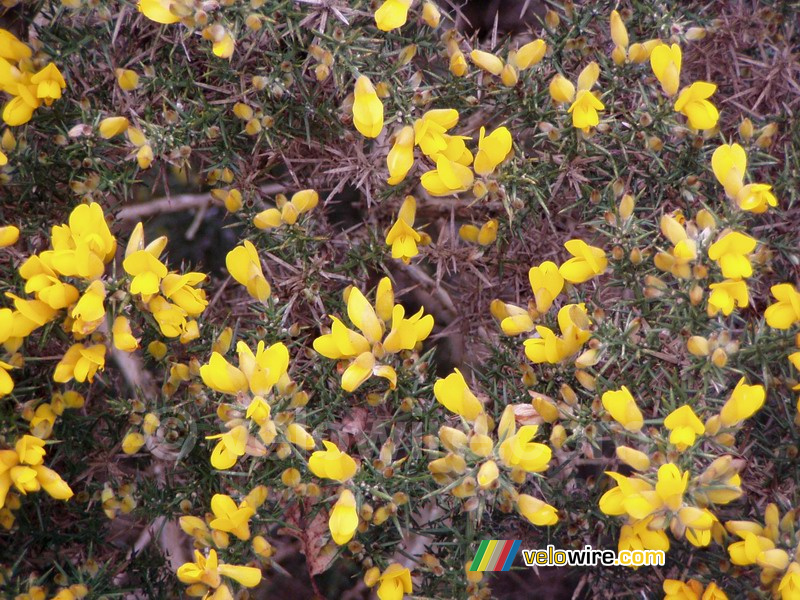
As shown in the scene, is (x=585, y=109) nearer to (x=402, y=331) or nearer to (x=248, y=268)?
(x=402, y=331)

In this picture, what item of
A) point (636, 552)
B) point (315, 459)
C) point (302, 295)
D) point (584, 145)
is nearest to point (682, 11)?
point (584, 145)

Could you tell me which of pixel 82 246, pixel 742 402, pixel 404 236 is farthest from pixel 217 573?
pixel 742 402

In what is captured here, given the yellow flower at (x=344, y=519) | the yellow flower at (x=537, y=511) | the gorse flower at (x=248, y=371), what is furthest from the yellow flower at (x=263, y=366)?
the yellow flower at (x=537, y=511)

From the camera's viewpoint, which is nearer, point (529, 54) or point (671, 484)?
point (671, 484)

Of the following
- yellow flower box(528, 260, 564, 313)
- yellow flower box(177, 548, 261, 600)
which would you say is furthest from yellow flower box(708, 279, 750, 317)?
yellow flower box(177, 548, 261, 600)

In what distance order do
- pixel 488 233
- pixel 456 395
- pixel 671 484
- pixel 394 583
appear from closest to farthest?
1. pixel 671 484
2. pixel 456 395
3. pixel 394 583
4. pixel 488 233

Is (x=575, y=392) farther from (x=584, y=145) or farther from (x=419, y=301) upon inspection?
(x=419, y=301)

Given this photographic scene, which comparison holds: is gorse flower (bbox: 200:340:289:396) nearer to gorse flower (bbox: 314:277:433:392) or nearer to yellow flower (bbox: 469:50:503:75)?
gorse flower (bbox: 314:277:433:392)
